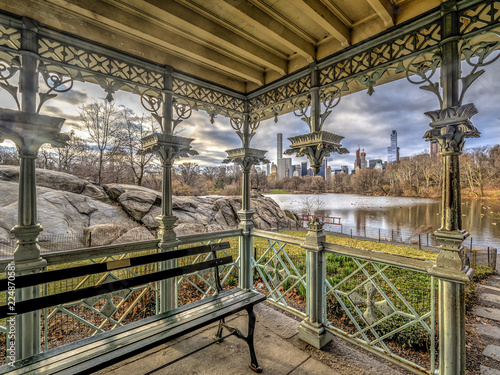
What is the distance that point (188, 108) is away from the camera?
10.8 ft

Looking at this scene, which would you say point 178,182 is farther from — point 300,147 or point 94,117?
point 300,147

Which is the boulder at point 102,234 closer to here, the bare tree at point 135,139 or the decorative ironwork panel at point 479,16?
the bare tree at point 135,139

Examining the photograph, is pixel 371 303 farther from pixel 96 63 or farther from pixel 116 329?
pixel 96 63

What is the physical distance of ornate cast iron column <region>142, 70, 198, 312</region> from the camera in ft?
9.54

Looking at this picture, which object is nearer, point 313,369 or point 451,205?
point 451,205

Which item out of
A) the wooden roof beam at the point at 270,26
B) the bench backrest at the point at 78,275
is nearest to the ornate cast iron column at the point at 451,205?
the wooden roof beam at the point at 270,26

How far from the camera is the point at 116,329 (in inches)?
69.8

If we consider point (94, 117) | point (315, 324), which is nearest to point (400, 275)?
point (315, 324)

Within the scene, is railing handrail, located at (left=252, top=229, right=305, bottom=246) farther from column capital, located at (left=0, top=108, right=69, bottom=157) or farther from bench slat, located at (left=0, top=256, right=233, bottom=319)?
column capital, located at (left=0, top=108, right=69, bottom=157)

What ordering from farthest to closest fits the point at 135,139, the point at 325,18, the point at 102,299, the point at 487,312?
the point at 135,139, the point at 487,312, the point at 102,299, the point at 325,18

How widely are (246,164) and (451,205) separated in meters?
2.69

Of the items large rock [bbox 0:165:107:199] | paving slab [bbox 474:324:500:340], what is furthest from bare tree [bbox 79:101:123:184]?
paving slab [bbox 474:324:500:340]

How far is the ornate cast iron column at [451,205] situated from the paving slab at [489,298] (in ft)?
16.7

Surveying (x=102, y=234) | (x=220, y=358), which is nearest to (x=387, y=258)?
(x=220, y=358)
